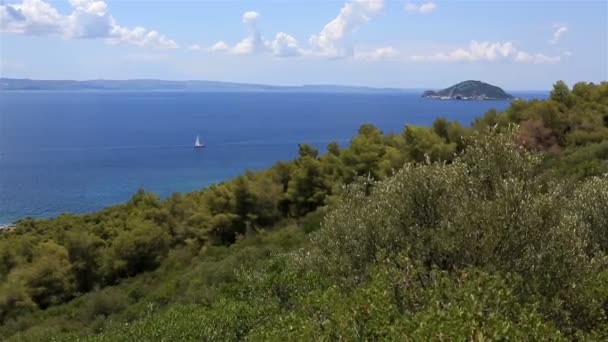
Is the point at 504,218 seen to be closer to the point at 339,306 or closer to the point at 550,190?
the point at 550,190

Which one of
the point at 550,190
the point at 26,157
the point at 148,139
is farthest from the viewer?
the point at 148,139

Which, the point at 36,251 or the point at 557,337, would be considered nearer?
the point at 557,337

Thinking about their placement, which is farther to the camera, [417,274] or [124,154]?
[124,154]

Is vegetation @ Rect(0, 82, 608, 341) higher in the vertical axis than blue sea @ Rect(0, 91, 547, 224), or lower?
higher

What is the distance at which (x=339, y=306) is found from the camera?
10.1 meters

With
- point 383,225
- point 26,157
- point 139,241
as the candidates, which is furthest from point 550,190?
point 26,157

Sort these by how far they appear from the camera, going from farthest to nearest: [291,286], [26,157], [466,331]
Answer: [26,157], [291,286], [466,331]

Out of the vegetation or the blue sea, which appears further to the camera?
the blue sea

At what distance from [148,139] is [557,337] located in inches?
5878

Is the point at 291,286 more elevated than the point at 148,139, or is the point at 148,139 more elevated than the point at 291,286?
the point at 291,286

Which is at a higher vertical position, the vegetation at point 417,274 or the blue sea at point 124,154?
the vegetation at point 417,274

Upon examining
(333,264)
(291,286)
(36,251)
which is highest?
(333,264)

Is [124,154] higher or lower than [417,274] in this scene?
lower

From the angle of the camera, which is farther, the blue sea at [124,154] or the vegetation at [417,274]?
the blue sea at [124,154]
